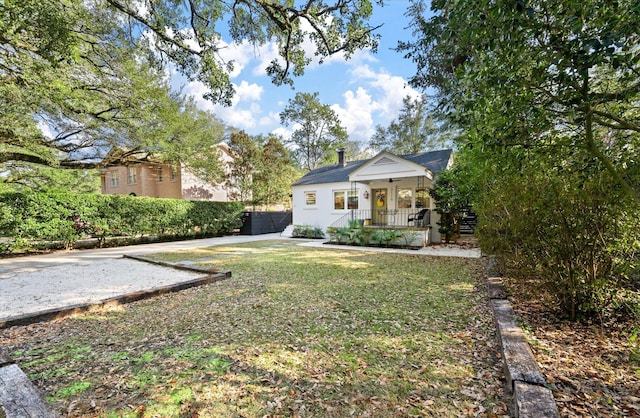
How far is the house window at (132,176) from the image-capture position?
885 inches

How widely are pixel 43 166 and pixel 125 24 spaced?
7.72 metres

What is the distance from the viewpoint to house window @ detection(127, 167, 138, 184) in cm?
2248

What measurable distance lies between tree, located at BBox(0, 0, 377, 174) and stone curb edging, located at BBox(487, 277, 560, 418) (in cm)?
659

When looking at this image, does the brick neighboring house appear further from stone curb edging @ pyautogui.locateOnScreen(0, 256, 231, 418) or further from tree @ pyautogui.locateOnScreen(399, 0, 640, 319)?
tree @ pyautogui.locateOnScreen(399, 0, 640, 319)

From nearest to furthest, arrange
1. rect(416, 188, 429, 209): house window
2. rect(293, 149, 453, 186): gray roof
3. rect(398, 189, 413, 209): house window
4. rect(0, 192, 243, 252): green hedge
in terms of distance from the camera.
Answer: rect(0, 192, 243, 252): green hedge → rect(416, 188, 429, 209): house window → rect(293, 149, 453, 186): gray roof → rect(398, 189, 413, 209): house window

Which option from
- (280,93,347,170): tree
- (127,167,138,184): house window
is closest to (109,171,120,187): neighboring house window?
(127,167,138,184): house window

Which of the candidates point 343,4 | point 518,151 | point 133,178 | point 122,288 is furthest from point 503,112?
point 133,178

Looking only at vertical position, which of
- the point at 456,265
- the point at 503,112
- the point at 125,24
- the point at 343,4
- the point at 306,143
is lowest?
the point at 456,265

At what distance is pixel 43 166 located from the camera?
11180mm

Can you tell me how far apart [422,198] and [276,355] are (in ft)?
41.1

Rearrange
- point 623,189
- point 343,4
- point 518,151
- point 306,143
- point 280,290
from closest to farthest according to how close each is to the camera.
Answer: point 623,189 < point 518,151 < point 280,290 < point 343,4 < point 306,143

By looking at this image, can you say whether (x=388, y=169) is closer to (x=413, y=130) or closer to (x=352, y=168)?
(x=352, y=168)

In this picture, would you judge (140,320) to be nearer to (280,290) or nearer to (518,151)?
(280,290)

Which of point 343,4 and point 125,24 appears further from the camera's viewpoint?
point 125,24
